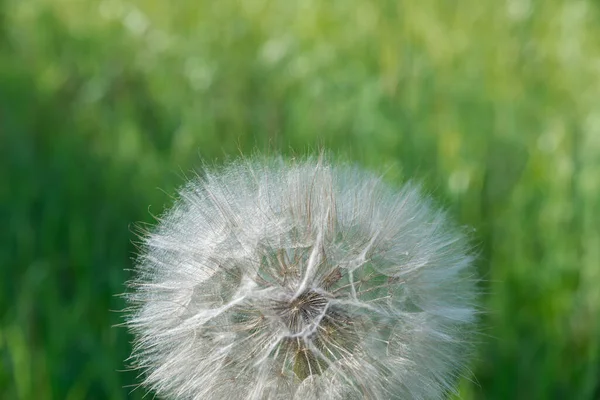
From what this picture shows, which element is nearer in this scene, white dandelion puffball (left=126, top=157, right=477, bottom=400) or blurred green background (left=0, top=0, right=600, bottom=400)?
white dandelion puffball (left=126, top=157, right=477, bottom=400)

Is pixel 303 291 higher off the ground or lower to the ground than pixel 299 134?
higher

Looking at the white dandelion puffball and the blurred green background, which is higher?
the white dandelion puffball

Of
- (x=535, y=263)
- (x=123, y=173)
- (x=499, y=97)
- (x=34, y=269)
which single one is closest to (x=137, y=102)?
(x=123, y=173)

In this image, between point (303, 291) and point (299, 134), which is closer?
point (303, 291)

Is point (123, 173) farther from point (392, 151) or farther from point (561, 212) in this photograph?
point (561, 212)
